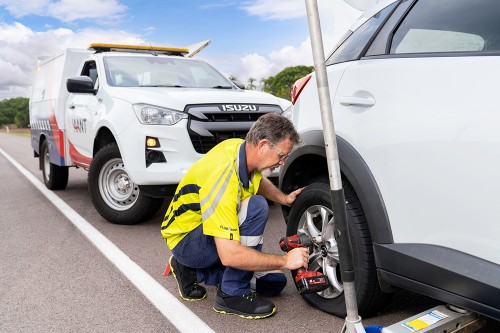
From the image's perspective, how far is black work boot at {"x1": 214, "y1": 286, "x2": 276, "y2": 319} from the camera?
3055 millimetres

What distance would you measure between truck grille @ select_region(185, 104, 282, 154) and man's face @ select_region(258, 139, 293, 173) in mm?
2123

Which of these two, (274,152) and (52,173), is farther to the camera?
(52,173)

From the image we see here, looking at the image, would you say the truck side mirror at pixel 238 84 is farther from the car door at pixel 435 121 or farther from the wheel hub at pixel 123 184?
the car door at pixel 435 121

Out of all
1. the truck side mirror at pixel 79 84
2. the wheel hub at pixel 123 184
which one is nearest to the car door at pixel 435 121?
the wheel hub at pixel 123 184

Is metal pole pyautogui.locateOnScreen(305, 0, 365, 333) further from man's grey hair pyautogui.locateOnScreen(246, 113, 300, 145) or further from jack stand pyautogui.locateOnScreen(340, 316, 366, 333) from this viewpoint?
man's grey hair pyautogui.locateOnScreen(246, 113, 300, 145)

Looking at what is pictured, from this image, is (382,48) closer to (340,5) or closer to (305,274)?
(340,5)

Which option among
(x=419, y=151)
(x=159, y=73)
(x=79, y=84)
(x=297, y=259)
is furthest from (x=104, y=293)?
(x=159, y=73)

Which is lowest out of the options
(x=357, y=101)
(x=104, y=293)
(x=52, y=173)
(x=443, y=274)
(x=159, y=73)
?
(x=104, y=293)

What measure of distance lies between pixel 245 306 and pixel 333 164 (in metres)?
1.28

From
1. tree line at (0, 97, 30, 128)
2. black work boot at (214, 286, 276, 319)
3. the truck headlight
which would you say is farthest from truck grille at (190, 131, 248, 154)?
tree line at (0, 97, 30, 128)

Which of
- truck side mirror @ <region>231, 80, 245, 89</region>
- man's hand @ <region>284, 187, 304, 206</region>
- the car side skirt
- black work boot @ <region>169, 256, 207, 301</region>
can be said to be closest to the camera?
the car side skirt

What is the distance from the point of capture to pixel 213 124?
5.12m

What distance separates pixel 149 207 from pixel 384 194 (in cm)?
338

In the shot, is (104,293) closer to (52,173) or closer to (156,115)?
(156,115)
